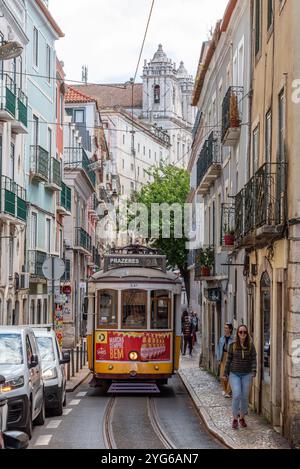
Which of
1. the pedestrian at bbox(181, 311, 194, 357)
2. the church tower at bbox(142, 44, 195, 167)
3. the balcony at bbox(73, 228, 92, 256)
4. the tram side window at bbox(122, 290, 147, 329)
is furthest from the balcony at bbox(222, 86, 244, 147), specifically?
the church tower at bbox(142, 44, 195, 167)

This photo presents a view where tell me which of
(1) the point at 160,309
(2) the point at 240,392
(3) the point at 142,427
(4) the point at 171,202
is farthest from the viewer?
(4) the point at 171,202

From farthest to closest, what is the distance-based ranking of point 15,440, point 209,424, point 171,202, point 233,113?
1. point 171,202
2. point 233,113
3. point 209,424
4. point 15,440

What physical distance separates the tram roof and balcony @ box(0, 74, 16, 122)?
277 inches

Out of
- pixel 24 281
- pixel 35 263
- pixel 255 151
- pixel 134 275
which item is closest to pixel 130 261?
pixel 134 275

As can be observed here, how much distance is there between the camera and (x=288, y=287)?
14594mm

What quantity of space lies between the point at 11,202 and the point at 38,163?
6.46m

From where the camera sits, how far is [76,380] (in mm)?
27422

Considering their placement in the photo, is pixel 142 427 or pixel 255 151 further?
pixel 255 151

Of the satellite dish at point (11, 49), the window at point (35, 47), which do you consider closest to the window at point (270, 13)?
the satellite dish at point (11, 49)

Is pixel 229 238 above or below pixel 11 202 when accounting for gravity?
below

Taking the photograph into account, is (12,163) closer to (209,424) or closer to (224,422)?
(224,422)
